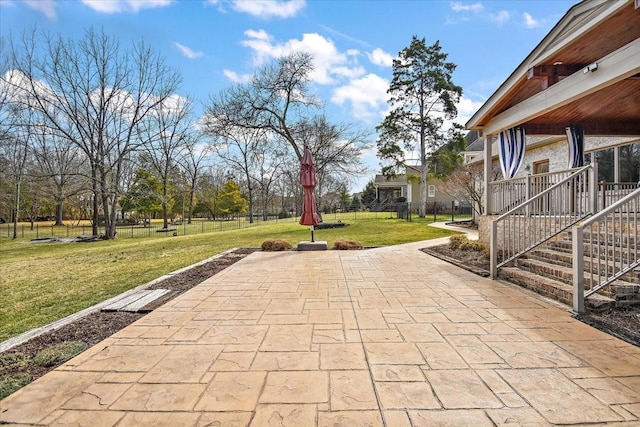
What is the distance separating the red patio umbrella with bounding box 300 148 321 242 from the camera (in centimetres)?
944

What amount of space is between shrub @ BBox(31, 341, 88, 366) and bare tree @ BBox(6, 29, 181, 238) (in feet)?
56.1

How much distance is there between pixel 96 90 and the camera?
18141mm

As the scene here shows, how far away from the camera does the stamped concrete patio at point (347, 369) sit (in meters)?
1.92

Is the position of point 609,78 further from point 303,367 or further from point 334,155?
point 334,155

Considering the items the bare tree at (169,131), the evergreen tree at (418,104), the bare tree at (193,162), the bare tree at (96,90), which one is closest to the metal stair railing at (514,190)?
the evergreen tree at (418,104)

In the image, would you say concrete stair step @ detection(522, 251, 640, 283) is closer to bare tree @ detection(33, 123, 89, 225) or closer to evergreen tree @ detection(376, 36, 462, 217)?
evergreen tree @ detection(376, 36, 462, 217)

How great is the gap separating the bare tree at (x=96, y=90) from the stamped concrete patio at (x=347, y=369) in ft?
58.0

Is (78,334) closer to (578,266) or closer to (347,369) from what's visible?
(347,369)

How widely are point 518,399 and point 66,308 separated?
17.8ft

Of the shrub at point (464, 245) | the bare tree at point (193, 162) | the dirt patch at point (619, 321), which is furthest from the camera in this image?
the bare tree at point (193, 162)

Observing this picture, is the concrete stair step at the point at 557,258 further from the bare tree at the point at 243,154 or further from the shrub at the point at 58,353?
the bare tree at the point at 243,154

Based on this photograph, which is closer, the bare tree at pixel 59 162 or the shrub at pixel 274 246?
the shrub at pixel 274 246

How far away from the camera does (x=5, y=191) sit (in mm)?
22734

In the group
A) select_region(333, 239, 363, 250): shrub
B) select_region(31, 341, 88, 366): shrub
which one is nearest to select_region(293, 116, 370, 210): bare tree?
select_region(333, 239, 363, 250): shrub
